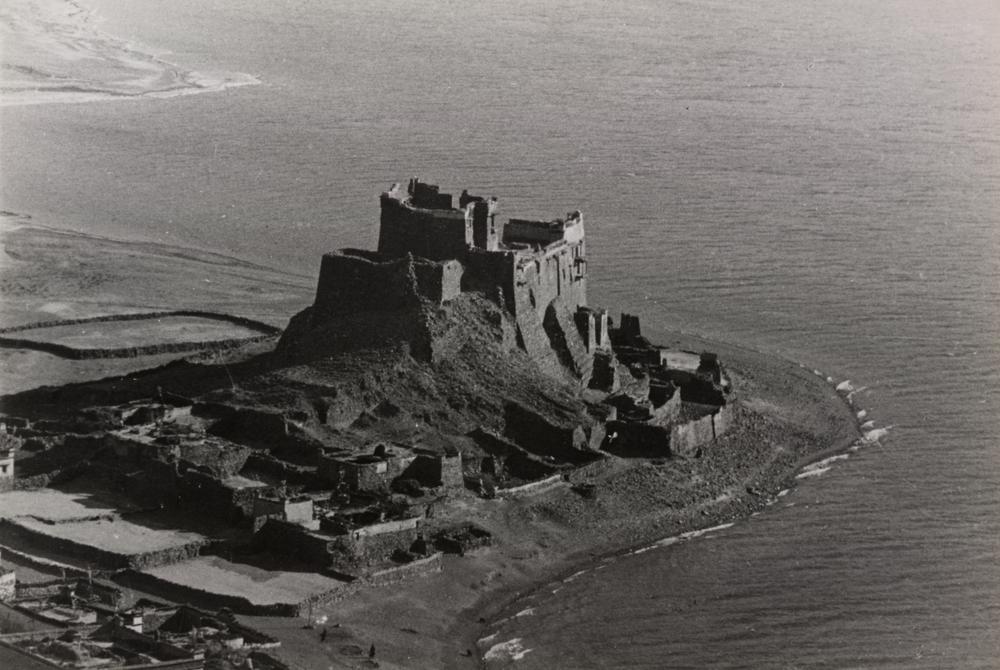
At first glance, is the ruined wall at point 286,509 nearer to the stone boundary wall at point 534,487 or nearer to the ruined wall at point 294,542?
the ruined wall at point 294,542

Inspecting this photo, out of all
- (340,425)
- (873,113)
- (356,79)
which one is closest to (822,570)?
(340,425)

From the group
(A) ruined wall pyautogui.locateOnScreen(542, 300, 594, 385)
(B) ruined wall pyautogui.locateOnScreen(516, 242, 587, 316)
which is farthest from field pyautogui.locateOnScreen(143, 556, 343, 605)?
Answer: (A) ruined wall pyautogui.locateOnScreen(542, 300, 594, 385)

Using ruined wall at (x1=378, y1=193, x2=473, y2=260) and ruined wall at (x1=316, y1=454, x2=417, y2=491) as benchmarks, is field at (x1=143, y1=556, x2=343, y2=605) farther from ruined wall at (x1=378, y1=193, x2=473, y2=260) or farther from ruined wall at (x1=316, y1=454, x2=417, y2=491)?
ruined wall at (x1=378, y1=193, x2=473, y2=260)

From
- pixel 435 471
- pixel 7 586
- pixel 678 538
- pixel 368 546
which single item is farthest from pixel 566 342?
pixel 7 586

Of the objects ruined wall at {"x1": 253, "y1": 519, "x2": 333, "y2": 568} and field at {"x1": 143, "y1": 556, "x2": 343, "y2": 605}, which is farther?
ruined wall at {"x1": 253, "y1": 519, "x2": 333, "y2": 568}

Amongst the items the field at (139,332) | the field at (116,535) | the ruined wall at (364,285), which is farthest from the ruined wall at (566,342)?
the field at (116,535)

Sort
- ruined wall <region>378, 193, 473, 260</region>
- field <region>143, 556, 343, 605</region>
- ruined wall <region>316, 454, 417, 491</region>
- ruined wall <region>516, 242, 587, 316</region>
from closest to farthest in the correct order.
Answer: field <region>143, 556, 343, 605</region> < ruined wall <region>316, 454, 417, 491</region> < ruined wall <region>378, 193, 473, 260</region> < ruined wall <region>516, 242, 587, 316</region>
